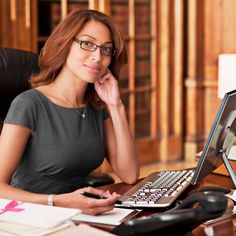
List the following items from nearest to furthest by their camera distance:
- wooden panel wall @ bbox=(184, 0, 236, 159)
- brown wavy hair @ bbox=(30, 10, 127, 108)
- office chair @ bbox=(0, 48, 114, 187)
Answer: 1. brown wavy hair @ bbox=(30, 10, 127, 108)
2. office chair @ bbox=(0, 48, 114, 187)
3. wooden panel wall @ bbox=(184, 0, 236, 159)

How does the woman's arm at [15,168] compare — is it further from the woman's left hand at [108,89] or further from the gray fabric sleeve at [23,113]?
the woman's left hand at [108,89]

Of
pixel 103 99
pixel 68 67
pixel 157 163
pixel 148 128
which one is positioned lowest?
pixel 157 163

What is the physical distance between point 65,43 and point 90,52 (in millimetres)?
100

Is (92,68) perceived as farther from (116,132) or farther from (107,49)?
(116,132)

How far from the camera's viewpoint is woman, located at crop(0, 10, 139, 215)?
1.89 meters

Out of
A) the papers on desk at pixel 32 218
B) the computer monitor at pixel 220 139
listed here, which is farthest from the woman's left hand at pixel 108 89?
the papers on desk at pixel 32 218

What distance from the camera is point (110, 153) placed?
2178 mm

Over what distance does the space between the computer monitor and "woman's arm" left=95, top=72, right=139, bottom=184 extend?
44 centimetres

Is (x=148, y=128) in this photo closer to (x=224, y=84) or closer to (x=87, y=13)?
(x=224, y=84)

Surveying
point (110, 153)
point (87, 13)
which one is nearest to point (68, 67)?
point (87, 13)

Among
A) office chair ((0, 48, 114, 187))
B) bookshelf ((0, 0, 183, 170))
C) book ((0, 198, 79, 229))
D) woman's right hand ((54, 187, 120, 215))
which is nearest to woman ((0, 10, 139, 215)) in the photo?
office chair ((0, 48, 114, 187))

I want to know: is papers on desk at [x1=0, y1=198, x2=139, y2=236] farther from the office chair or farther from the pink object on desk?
the office chair

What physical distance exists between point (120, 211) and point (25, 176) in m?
0.57

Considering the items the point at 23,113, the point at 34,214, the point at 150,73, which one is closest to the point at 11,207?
the point at 34,214
